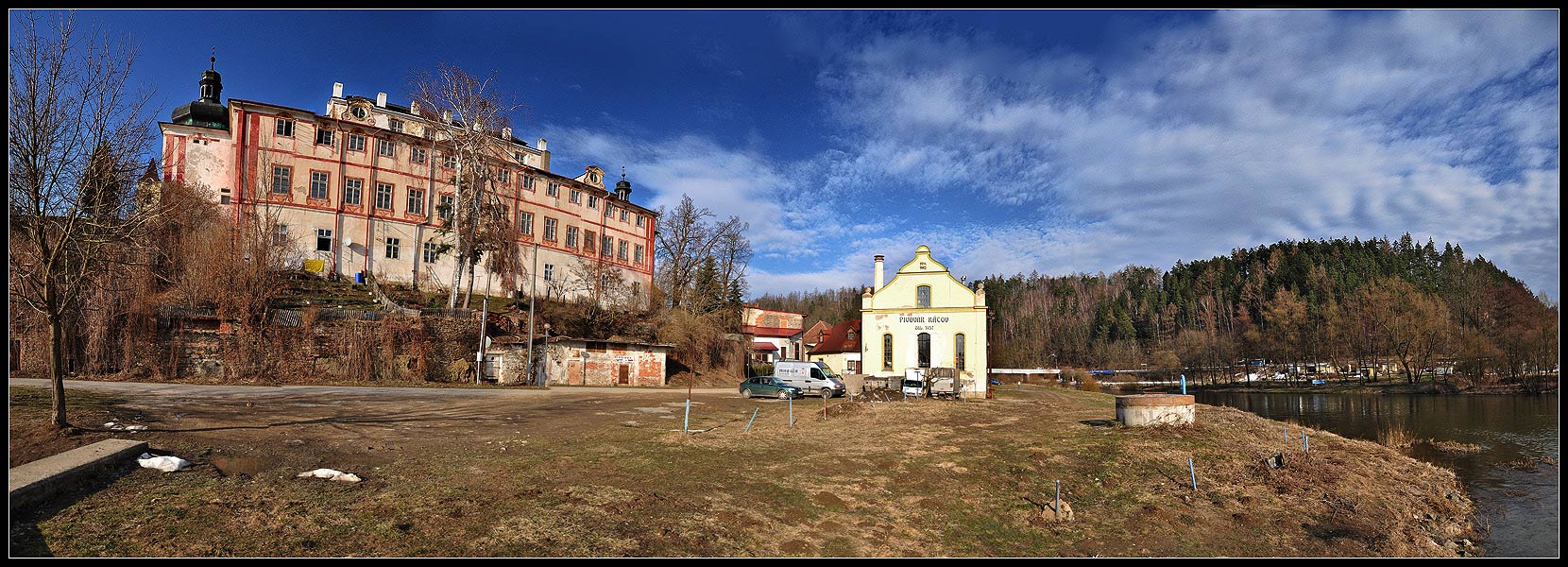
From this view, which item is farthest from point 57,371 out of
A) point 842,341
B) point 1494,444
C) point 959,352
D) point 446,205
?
point 842,341

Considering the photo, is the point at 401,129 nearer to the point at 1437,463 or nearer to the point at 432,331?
the point at 432,331

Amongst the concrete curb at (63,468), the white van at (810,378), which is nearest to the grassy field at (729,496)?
the concrete curb at (63,468)

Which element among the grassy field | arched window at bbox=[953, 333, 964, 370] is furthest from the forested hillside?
the grassy field

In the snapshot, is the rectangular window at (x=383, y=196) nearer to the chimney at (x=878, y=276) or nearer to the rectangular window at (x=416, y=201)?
the rectangular window at (x=416, y=201)

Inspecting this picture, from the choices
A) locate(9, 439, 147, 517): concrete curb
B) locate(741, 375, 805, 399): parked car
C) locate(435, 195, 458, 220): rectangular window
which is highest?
locate(435, 195, 458, 220): rectangular window

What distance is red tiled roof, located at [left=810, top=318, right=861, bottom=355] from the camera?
5211 cm

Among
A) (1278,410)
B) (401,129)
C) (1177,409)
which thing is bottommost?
(1278,410)

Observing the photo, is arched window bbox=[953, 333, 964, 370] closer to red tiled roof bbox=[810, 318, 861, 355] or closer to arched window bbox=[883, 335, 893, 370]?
arched window bbox=[883, 335, 893, 370]

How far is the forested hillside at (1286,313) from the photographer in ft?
212

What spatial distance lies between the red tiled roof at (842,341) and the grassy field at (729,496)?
34.8 meters

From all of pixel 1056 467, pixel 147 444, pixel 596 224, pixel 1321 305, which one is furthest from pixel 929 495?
pixel 1321 305

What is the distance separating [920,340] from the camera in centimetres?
3659

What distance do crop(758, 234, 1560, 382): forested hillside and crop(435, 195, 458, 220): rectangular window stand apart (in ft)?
142

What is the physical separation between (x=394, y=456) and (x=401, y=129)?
47157 millimetres
